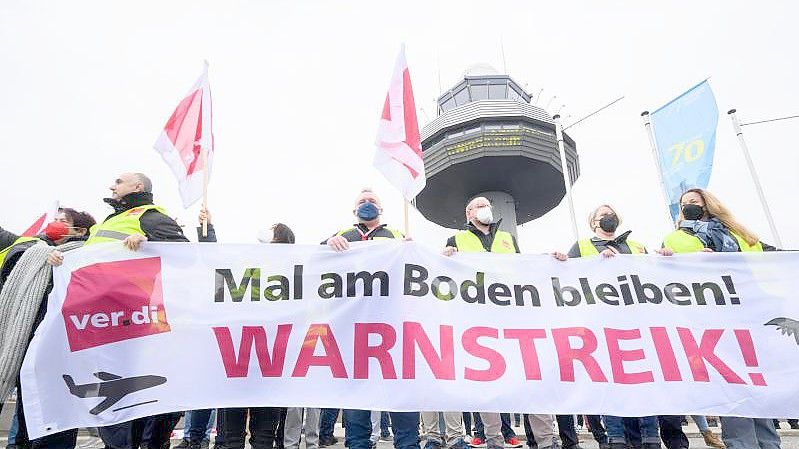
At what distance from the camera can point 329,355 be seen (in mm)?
3326

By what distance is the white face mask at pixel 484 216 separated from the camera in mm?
4305

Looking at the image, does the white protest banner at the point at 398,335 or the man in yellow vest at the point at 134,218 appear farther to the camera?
the man in yellow vest at the point at 134,218

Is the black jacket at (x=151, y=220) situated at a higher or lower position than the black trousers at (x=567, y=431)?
higher

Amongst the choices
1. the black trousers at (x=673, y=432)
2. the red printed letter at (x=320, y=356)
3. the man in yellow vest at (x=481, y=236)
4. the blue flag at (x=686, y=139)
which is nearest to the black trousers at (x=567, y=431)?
the man in yellow vest at (x=481, y=236)

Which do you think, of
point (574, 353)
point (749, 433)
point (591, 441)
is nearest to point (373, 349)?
point (574, 353)

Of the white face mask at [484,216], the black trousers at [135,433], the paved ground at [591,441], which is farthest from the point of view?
the paved ground at [591,441]

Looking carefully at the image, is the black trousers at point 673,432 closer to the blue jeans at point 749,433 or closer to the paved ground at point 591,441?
the blue jeans at point 749,433

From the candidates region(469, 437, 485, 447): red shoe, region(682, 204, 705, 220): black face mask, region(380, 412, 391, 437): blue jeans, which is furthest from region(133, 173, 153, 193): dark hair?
region(380, 412, 391, 437): blue jeans

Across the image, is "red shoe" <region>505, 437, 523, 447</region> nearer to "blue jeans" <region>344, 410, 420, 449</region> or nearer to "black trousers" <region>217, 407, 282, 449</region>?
"blue jeans" <region>344, 410, 420, 449</region>

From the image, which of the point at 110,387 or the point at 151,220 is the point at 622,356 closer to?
the point at 110,387

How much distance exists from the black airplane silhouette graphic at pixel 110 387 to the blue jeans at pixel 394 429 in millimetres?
1231

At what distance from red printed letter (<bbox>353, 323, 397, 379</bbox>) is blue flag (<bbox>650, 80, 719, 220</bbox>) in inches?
320

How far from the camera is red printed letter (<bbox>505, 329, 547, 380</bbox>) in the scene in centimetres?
336

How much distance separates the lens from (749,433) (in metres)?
3.31
